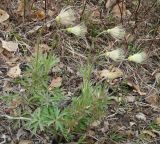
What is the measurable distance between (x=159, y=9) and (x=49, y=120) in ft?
4.92

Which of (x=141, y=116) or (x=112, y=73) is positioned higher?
(x=112, y=73)

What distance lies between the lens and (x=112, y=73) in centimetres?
242

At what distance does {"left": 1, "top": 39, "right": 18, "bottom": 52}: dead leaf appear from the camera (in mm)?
2402

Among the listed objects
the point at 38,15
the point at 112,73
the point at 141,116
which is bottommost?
the point at 141,116

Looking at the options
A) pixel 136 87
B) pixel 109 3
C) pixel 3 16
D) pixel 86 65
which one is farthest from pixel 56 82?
pixel 109 3

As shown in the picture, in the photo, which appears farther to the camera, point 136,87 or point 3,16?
point 3,16

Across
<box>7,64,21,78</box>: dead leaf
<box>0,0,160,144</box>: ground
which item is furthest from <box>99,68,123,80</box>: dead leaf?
<box>7,64,21,78</box>: dead leaf

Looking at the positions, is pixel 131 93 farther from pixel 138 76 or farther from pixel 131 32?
pixel 131 32

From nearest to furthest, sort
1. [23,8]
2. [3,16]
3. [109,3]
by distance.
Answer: [3,16]
[23,8]
[109,3]

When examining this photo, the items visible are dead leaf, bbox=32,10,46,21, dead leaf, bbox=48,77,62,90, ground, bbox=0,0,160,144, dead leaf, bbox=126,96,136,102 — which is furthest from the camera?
dead leaf, bbox=32,10,46,21

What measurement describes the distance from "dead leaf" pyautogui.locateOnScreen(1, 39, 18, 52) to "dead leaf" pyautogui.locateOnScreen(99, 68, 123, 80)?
1.72 ft

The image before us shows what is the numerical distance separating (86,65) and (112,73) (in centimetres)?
16

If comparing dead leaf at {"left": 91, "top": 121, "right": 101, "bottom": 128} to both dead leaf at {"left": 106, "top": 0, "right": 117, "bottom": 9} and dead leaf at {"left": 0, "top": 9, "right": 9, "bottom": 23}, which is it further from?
dead leaf at {"left": 106, "top": 0, "right": 117, "bottom": 9}

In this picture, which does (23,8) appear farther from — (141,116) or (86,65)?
(141,116)
